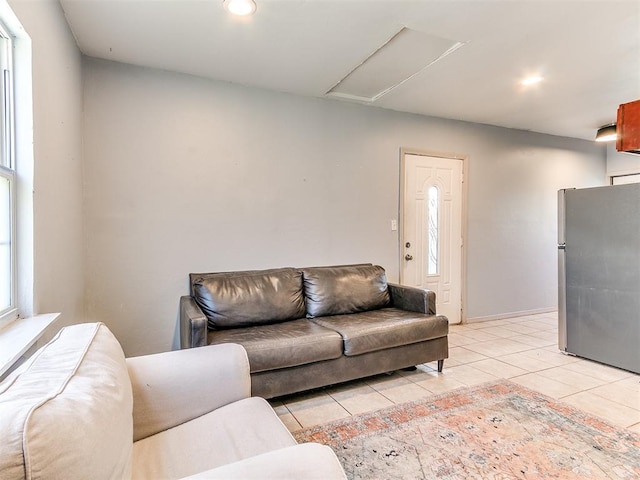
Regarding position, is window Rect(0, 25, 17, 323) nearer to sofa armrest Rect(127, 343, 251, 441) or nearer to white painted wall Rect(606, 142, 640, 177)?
sofa armrest Rect(127, 343, 251, 441)

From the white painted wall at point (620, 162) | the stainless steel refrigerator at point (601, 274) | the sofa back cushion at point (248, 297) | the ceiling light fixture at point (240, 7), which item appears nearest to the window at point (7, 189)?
the ceiling light fixture at point (240, 7)

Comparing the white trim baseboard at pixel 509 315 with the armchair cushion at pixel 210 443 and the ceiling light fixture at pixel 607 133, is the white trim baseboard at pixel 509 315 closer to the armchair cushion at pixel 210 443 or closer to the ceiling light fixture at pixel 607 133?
the ceiling light fixture at pixel 607 133

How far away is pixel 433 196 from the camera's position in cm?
419

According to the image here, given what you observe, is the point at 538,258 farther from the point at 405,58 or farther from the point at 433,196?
the point at 405,58

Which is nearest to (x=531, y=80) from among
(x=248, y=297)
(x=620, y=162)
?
(x=248, y=297)

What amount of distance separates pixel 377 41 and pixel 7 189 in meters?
2.33

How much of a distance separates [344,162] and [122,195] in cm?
207

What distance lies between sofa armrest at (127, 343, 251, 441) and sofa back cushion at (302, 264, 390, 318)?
1.54m

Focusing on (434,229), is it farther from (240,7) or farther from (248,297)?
(240,7)

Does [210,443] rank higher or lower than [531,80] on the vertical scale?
lower

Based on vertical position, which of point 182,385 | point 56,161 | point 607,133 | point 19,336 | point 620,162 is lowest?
point 182,385

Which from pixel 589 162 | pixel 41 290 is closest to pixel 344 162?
pixel 41 290

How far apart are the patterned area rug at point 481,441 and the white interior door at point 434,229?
1886 millimetres

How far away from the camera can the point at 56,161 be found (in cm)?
201
